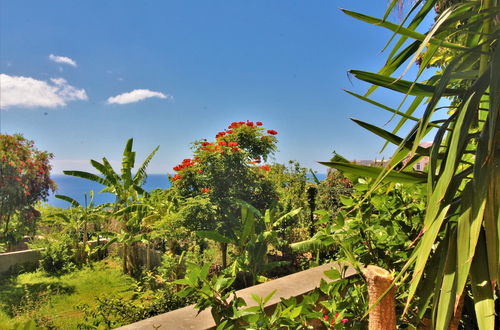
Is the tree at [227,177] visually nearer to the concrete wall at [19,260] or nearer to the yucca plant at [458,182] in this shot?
the yucca plant at [458,182]

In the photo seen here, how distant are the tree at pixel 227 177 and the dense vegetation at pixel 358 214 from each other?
22 mm

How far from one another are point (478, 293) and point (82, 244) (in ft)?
27.0

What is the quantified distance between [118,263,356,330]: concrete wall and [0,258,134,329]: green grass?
2.58 metres

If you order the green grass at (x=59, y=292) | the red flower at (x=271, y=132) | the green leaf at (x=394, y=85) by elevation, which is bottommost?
the green grass at (x=59, y=292)

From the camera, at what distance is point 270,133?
595 cm

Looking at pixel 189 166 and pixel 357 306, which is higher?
pixel 189 166

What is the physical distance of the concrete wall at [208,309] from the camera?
4.89ft

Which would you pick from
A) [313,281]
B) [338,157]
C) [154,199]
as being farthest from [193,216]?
[338,157]

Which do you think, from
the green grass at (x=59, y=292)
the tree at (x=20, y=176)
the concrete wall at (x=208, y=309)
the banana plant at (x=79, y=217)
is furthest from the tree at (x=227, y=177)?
the tree at (x=20, y=176)

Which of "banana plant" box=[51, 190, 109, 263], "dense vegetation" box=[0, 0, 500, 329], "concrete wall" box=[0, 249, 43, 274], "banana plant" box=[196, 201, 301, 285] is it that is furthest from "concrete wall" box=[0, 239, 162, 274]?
"banana plant" box=[196, 201, 301, 285]

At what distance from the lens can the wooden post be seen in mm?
1032

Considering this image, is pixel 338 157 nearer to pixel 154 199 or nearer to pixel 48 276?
pixel 154 199

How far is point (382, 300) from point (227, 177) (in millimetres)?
4585

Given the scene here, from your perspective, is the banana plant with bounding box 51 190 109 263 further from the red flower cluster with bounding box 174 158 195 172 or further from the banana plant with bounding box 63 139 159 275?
the red flower cluster with bounding box 174 158 195 172
